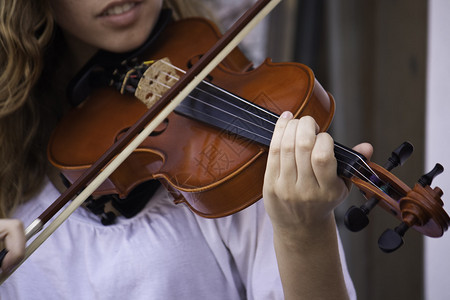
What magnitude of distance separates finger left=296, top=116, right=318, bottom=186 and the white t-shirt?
0.69ft

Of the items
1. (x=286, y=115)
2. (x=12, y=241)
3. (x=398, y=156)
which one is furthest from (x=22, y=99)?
(x=398, y=156)

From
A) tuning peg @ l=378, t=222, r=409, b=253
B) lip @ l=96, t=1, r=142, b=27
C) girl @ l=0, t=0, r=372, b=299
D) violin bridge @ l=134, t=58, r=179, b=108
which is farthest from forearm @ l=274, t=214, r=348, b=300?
lip @ l=96, t=1, r=142, b=27

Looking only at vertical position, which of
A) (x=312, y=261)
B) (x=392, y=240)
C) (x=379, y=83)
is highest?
(x=392, y=240)

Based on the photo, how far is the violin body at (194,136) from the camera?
68cm

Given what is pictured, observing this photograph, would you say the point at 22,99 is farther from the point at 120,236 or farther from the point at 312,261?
the point at 312,261

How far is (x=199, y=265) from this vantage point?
84 centimetres

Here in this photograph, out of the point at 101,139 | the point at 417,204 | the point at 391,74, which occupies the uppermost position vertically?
the point at 417,204

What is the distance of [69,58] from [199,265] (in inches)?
19.8

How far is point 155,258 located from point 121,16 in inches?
15.2

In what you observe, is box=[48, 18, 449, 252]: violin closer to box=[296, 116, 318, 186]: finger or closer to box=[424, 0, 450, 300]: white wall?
box=[296, 116, 318, 186]: finger

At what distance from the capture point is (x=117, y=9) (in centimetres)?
86

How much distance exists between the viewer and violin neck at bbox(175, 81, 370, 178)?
615mm

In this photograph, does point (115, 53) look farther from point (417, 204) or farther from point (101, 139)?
point (417, 204)

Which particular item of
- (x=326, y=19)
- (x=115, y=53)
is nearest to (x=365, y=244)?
(x=326, y=19)
